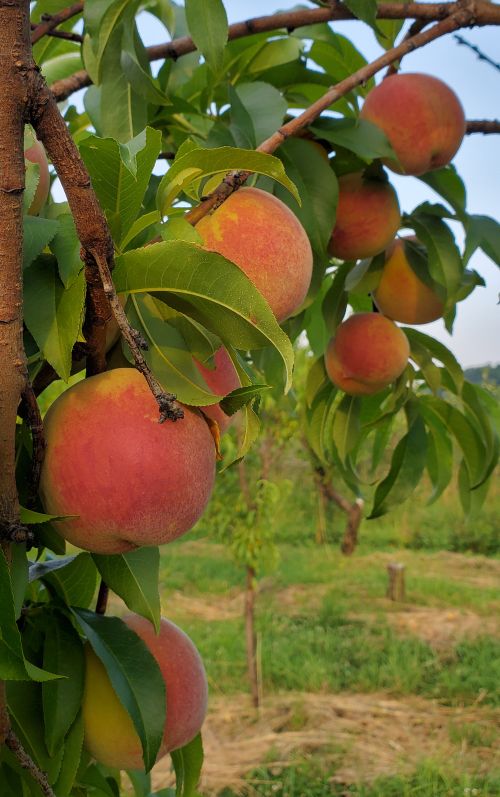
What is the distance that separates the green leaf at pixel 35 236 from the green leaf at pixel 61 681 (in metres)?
0.34

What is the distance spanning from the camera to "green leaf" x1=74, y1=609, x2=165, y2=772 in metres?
0.61

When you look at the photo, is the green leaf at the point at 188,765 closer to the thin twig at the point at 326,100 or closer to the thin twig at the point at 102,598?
the thin twig at the point at 102,598

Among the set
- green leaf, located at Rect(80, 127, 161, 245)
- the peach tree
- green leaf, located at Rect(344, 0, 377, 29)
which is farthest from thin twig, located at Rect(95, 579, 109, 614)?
green leaf, located at Rect(344, 0, 377, 29)

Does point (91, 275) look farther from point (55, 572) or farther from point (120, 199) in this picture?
point (55, 572)

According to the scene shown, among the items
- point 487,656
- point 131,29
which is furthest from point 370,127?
point 487,656

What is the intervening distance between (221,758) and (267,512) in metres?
1.27

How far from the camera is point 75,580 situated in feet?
2.37

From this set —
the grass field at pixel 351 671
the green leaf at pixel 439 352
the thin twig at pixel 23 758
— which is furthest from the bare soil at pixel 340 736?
the thin twig at pixel 23 758

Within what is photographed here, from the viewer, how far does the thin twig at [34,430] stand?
434 mm

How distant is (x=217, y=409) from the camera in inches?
20.1

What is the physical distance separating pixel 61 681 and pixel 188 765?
261mm

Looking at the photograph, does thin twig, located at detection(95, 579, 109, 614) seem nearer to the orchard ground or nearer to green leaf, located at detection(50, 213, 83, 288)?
green leaf, located at detection(50, 213, 83, 288)

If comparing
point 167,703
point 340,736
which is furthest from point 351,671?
point 167,703

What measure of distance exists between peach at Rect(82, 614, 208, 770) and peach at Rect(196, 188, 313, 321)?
36 cm
